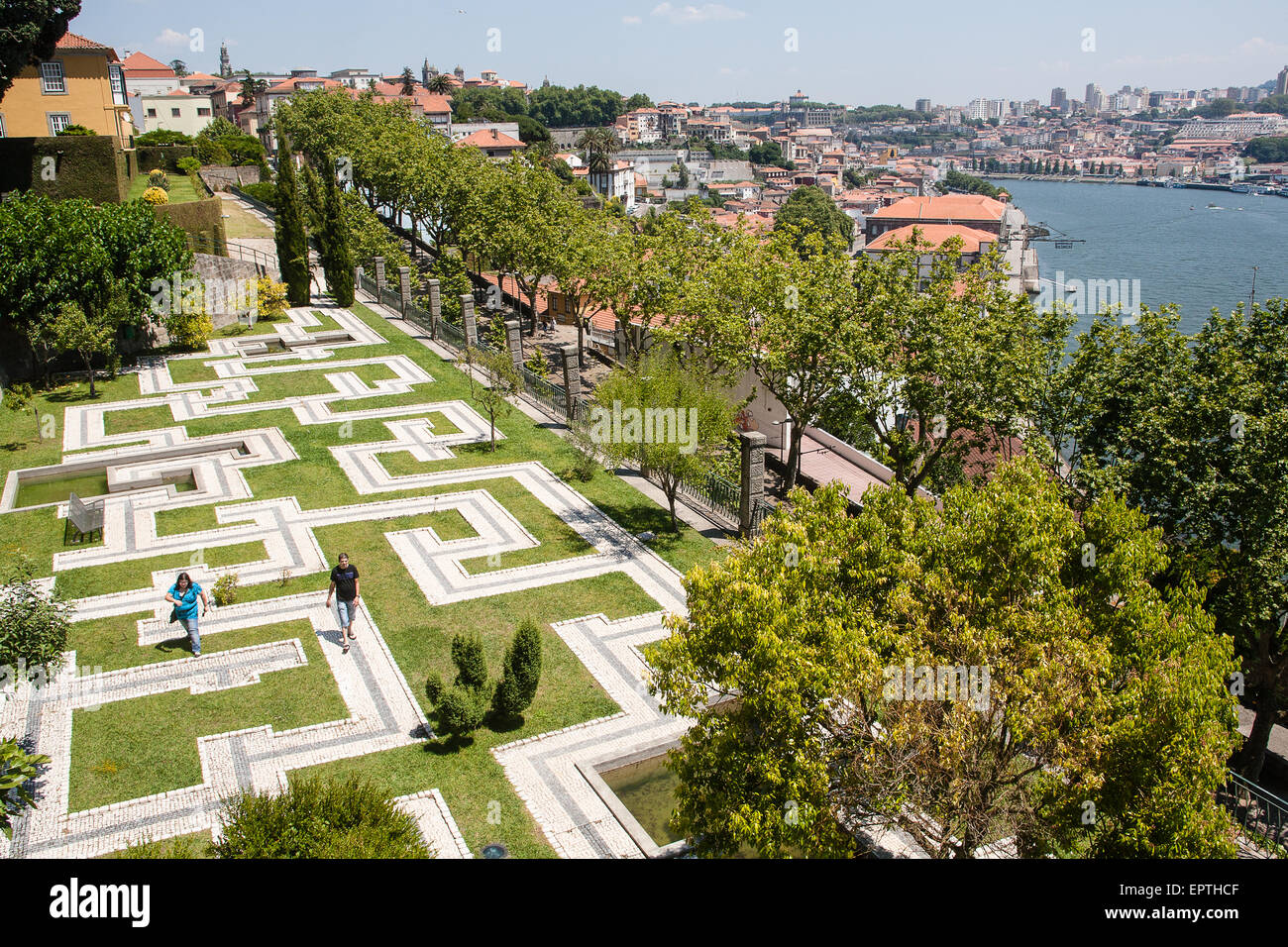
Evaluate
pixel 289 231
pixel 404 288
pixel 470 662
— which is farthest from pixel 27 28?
pixel 470 662

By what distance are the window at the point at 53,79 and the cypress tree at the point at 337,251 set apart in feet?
52.0

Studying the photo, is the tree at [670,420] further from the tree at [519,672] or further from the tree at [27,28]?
the tree at [27,28]

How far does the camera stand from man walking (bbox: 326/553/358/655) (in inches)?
637

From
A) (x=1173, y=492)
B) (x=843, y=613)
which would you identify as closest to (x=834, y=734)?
(x=843, y=613)

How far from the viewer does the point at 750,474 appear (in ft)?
68.0

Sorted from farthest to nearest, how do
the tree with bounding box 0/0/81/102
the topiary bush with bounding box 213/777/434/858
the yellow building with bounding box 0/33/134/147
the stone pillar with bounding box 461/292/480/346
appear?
the yellow building with bounding box 0/33/134/147 < the stone pillar with bounding box 461/292/480/346 < the tree with bounding box 0/0/81/102 < the topiary bush with bounding box 213/777/434/858

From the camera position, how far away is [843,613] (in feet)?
34.6

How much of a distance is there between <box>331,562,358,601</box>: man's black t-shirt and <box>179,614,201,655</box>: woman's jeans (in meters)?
2.34

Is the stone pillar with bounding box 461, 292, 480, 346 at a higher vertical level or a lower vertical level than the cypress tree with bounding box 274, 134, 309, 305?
lower

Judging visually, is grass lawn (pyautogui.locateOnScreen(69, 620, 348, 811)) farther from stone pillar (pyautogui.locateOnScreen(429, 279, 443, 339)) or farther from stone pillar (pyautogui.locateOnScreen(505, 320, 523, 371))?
stone pillar (pyautogui.locateOnScreen(429, 279, 443, 339))

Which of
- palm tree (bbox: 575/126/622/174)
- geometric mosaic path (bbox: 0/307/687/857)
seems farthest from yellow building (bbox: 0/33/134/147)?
palm tree (bbox: 575/126/622/174)
